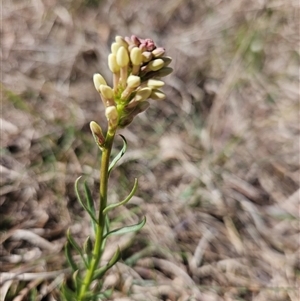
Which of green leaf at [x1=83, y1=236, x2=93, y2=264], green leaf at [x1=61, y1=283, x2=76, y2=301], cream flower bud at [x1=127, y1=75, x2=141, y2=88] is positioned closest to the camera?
cream flower bud at [x1=127, y1=75, x2=141, y2=88]

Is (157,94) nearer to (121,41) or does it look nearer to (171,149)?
(121,41)

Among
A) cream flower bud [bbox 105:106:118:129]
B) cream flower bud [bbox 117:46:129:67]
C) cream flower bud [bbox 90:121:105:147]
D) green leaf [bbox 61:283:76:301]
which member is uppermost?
cream flower bud [bbox 117:46:129:67]

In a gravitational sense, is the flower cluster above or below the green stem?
above

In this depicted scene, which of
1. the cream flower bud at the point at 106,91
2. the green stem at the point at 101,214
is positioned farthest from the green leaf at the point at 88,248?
the cream flower bud at the point at 106,91

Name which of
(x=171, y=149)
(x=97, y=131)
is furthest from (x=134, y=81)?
(x=171, y=149)

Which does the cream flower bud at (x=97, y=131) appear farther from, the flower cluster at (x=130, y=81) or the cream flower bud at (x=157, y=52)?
the cream flower bud at (x=157, y=52)

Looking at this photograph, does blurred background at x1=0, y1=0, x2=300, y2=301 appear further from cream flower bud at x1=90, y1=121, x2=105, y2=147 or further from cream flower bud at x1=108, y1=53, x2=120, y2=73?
cream flower bud at x1=108, y1=53, x2=120, y2=73

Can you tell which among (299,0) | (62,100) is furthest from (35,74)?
(299,0)

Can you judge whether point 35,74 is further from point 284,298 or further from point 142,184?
point 284,298

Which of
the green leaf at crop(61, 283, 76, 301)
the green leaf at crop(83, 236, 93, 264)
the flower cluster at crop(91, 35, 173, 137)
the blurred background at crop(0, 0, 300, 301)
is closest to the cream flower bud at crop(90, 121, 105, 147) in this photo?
the flower cluster at crop(91, 35, 173, 137)
